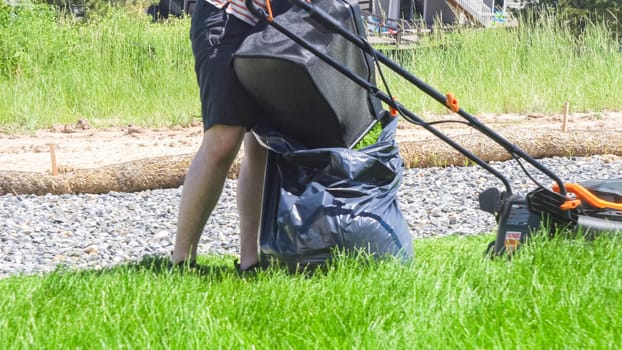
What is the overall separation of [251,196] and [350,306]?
139cm

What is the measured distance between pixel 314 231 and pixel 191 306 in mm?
802

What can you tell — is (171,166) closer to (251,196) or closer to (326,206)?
(251,196)

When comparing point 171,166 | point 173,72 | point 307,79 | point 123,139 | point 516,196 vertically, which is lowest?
point 123,139

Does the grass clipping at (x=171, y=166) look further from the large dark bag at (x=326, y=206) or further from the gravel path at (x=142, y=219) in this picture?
the large dark bag at (x=326, y=206)

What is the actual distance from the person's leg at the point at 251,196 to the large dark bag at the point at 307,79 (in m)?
0.38

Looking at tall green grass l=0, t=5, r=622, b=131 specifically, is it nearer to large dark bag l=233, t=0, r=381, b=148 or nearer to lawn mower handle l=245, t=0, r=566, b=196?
large dark bag l=233, t=0, r=381, b=148

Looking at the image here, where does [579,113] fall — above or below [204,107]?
below

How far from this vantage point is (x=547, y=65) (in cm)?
1229

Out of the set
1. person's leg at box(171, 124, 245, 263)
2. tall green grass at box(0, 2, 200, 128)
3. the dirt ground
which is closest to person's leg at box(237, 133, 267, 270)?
person's leg at box(171, 124, 245, 263)

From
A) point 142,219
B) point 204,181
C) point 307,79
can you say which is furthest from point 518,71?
point 307,79

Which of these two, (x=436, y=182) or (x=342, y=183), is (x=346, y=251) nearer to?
(x=342, y=183)

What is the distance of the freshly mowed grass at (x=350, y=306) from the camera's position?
2785mm

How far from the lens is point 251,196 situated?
171 inches

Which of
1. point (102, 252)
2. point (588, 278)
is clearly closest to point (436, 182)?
point (102, 252)
